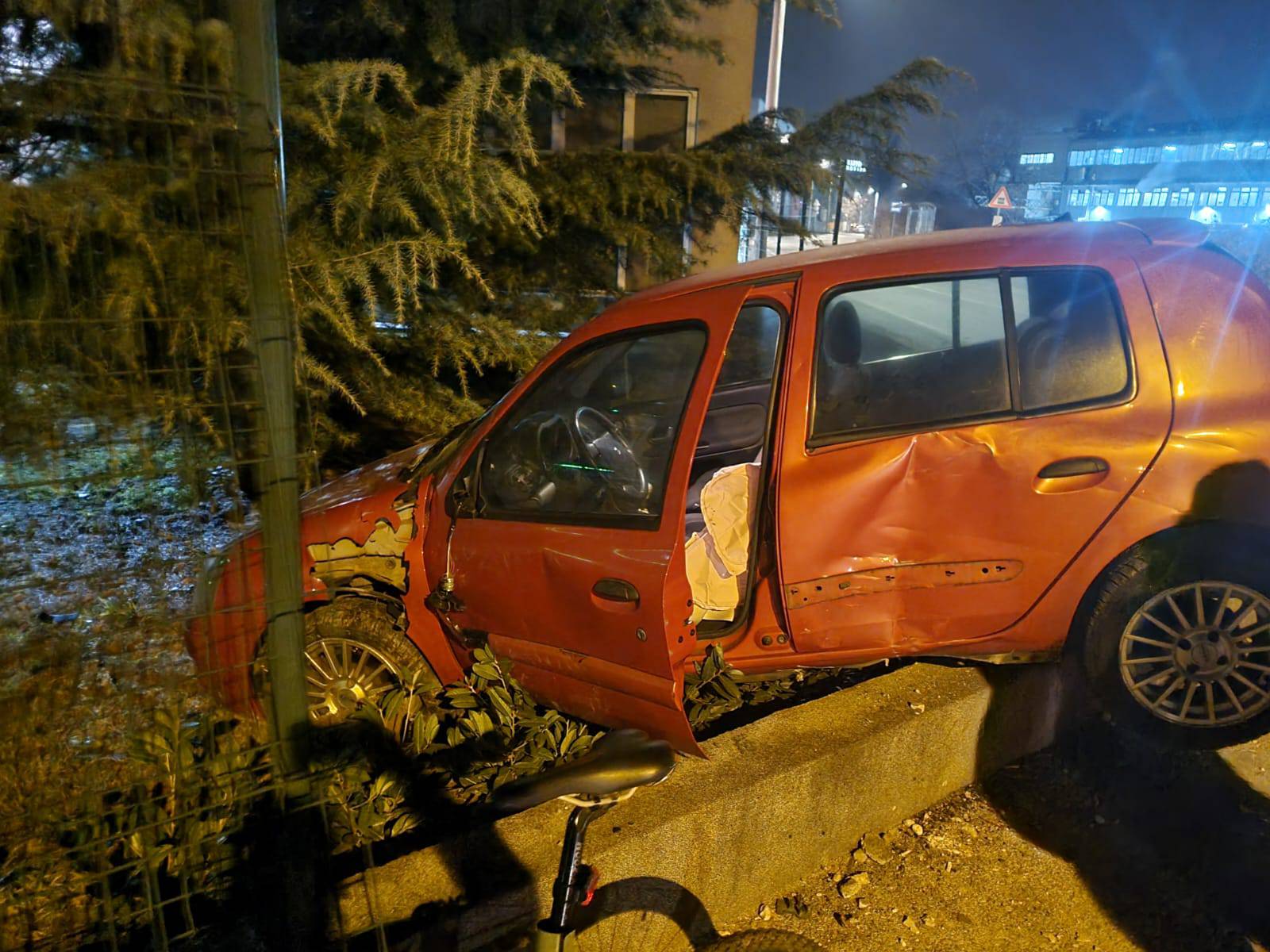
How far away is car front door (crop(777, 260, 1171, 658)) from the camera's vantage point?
2.84 m

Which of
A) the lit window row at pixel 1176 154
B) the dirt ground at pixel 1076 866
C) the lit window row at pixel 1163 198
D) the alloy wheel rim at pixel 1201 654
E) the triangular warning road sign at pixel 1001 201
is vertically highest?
the lit window row at pixel 1176 154

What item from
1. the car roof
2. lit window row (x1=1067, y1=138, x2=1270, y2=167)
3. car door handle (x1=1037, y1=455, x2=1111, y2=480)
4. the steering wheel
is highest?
lit window row (x1=1067, y1=138, x2=1270, y2=167)

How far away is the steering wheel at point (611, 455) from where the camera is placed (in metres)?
3.03

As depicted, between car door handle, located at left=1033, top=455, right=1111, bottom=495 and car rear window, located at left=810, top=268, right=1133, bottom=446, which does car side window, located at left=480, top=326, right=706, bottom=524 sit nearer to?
car rear window, located at left=810, top=268, right=1133, bottom=446

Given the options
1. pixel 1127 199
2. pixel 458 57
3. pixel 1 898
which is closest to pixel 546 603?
pixel 1 898

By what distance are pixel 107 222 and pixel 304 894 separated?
5.45 ft

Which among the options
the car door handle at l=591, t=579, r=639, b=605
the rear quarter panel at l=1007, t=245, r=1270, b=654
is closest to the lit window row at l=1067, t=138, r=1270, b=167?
the rear quarter panel at l=1007, t=245, r=1270, b=654

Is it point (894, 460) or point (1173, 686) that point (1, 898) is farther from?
point (1173, 686)

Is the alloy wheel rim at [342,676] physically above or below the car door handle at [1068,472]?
below

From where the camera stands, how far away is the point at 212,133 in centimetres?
173

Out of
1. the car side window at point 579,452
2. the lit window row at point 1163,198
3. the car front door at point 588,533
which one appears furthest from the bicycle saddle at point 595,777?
the lit window row at point 1163,198

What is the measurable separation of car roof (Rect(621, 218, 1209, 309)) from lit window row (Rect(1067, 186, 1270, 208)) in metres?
23.1

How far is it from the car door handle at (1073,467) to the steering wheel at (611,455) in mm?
1266

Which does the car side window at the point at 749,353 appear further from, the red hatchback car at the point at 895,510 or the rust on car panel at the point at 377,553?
the rust on car panel at the point at 377,553
